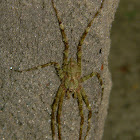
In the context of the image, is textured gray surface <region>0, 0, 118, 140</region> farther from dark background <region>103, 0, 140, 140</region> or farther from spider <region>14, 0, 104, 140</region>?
dark background <region>103, 0, 140, 140</region>

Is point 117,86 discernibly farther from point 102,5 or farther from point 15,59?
point 15,59

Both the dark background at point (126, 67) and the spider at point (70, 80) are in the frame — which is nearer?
the spider at point (70, 80)

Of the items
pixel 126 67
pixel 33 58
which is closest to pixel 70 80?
pixel 33 58

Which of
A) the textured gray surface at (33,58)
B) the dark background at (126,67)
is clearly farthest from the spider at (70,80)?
the dark background at (126,67)

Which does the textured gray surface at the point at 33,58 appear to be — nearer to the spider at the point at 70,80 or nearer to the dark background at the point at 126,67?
the spider at the point at 70,80

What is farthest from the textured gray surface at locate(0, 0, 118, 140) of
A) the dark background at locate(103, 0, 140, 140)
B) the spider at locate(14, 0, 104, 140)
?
the dark background at locate(103, 0, 140, 140)

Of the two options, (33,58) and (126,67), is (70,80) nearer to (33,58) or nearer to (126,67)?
(33,58)

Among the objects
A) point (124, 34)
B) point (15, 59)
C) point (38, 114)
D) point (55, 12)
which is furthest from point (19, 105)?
point (124, 34)
